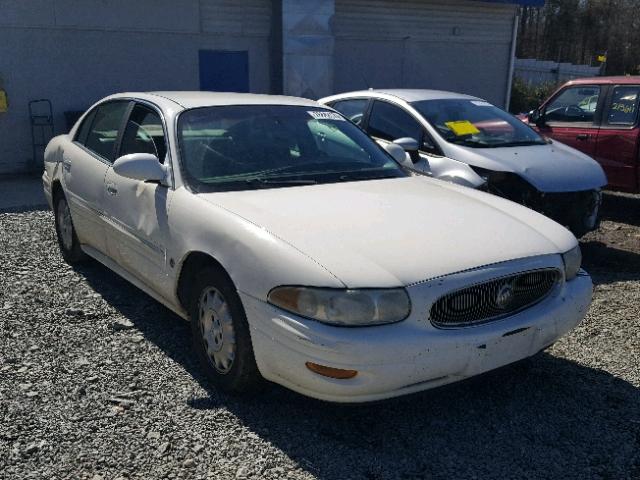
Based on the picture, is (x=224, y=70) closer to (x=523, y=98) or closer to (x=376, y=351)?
(x=376, y=351)

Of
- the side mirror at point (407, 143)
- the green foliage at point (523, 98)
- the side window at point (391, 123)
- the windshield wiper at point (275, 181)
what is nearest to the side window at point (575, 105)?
the side window at point (391, 123)

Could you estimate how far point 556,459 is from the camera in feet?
9.98

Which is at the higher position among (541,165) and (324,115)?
(324,115)

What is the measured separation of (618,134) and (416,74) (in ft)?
27.1

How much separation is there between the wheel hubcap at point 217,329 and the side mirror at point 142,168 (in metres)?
0.81

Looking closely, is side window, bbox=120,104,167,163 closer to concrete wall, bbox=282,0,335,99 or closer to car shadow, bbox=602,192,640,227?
car shadow, bbox=602,192,640,227

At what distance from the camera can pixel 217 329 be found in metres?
3.46

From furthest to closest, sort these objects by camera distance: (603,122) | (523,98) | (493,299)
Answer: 1. (523,98)
2. (603,122)
3. (493,299)

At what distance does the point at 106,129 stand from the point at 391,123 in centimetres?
303

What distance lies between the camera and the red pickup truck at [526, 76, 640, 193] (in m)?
7.66

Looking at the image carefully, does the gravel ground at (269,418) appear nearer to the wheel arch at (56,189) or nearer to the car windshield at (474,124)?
the wheel arch at (56,189)

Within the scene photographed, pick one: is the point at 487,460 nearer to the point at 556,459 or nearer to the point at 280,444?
the point at 556,459

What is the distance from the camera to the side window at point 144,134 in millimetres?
4227

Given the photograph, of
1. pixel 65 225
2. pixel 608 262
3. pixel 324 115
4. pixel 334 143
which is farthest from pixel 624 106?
pixel 65 225
